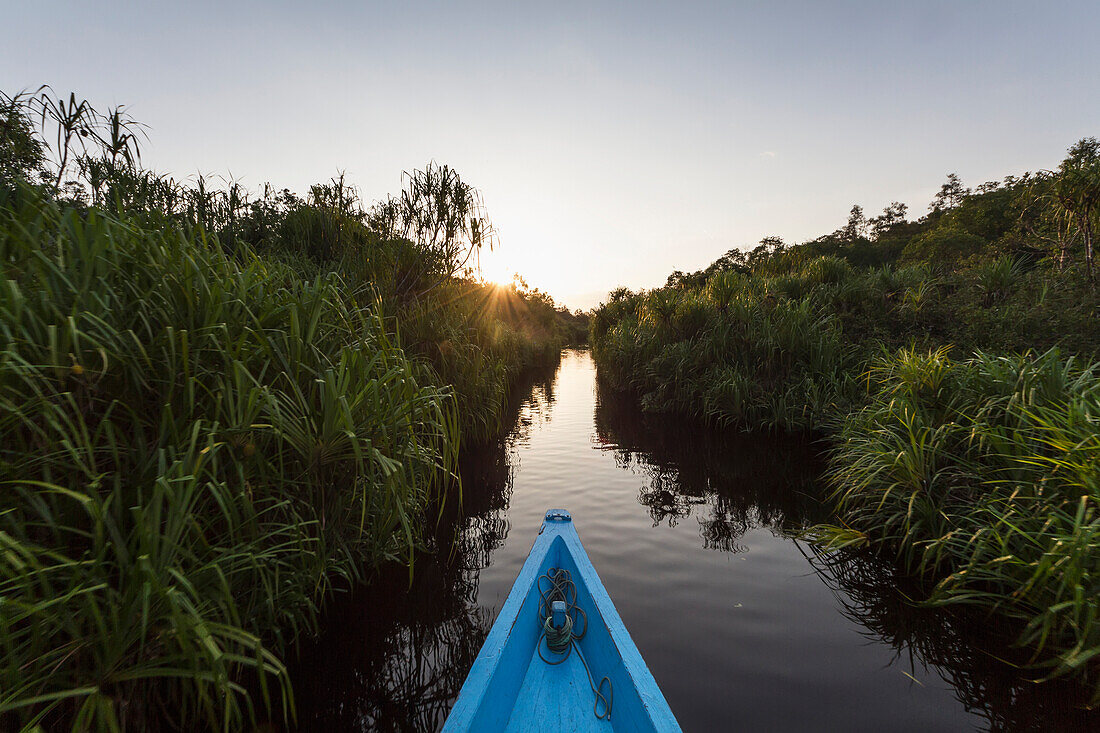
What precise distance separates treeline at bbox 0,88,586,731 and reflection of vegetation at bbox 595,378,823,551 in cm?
405

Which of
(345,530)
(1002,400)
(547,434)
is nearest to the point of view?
(345,530)

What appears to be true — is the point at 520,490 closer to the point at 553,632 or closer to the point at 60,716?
the point at 553,632

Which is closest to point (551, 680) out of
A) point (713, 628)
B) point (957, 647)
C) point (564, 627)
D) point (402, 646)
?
point (564, 627)

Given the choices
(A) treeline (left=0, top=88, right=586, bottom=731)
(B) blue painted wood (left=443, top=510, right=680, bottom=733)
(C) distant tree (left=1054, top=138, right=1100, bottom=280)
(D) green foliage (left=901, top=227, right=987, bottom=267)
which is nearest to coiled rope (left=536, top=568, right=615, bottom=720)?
(B) blue painted wood (left=443, top=510, right=680, bottom=733)

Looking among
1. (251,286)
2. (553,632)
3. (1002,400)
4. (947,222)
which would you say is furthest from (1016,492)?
(947,222)

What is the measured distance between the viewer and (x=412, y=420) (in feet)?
9.36

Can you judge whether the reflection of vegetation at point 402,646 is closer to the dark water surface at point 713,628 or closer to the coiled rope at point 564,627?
the dark water surface at point 713,628

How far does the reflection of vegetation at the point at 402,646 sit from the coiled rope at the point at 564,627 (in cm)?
67

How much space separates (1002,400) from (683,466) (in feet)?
15.2

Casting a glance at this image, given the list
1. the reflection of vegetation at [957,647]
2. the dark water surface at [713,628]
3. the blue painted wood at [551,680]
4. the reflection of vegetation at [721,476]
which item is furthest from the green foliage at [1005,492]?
the blue painted wood at [551,680]

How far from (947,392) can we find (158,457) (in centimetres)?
644

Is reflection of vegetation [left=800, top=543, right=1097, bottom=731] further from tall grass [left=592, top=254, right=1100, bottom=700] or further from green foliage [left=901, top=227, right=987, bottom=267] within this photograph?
green foliage [left=901, top=227, right=987, bottom=267]

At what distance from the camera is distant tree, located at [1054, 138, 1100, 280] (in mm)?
7062

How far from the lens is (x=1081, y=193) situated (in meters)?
7.16
